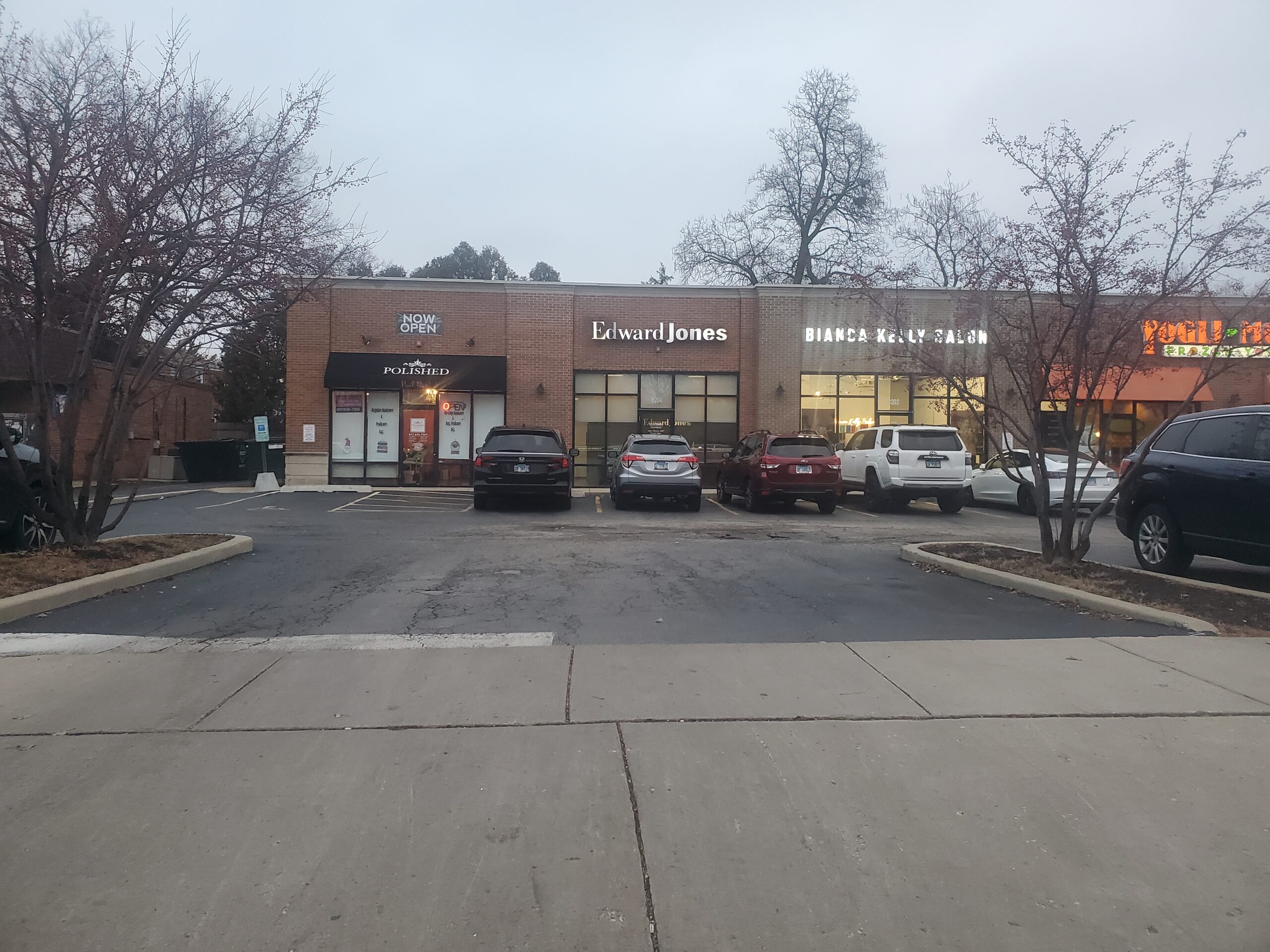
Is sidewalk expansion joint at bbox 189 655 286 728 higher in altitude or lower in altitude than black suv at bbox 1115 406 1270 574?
lower

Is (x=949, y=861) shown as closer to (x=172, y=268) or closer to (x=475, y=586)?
(x=475, y=586)

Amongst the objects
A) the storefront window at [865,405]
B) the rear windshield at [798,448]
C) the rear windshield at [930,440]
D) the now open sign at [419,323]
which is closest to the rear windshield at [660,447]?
the rear windshield at [798,448]

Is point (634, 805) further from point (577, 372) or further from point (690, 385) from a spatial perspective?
point (690, 385)

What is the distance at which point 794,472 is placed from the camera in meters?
17.3

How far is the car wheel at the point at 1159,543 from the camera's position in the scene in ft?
29.1

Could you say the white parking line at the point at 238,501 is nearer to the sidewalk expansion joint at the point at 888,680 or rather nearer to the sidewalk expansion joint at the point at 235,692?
the sidewalk expansion joint at the point at 235,692

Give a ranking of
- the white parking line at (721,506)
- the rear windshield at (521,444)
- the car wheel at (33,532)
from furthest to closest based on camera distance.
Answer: the white parking line at (721,506) < the rear windshield at (521,444) < the car wheel at (33,532)

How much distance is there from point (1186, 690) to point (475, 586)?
6034 mm

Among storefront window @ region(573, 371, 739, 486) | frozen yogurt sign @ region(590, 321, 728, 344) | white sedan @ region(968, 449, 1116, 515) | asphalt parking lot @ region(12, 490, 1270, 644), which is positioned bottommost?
asphalt parking lot @ region(12, 490, 1270, 644)

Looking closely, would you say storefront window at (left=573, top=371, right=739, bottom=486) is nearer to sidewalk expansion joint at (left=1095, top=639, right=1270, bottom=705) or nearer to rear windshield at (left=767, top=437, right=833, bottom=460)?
rear windshield at (left=767, top=437, right=833, bottom=460)

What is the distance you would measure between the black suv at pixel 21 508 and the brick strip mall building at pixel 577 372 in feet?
49.7

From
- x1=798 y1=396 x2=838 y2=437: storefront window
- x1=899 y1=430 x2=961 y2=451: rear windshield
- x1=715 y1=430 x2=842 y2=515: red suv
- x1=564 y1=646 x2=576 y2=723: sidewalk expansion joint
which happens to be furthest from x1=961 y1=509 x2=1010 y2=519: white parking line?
x1=564 y1=646 x2=576 y2=723: sidewalk expansion joint

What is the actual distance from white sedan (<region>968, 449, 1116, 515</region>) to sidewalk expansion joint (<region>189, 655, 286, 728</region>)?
40.5 ft

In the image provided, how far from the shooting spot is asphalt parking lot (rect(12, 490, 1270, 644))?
695cm
